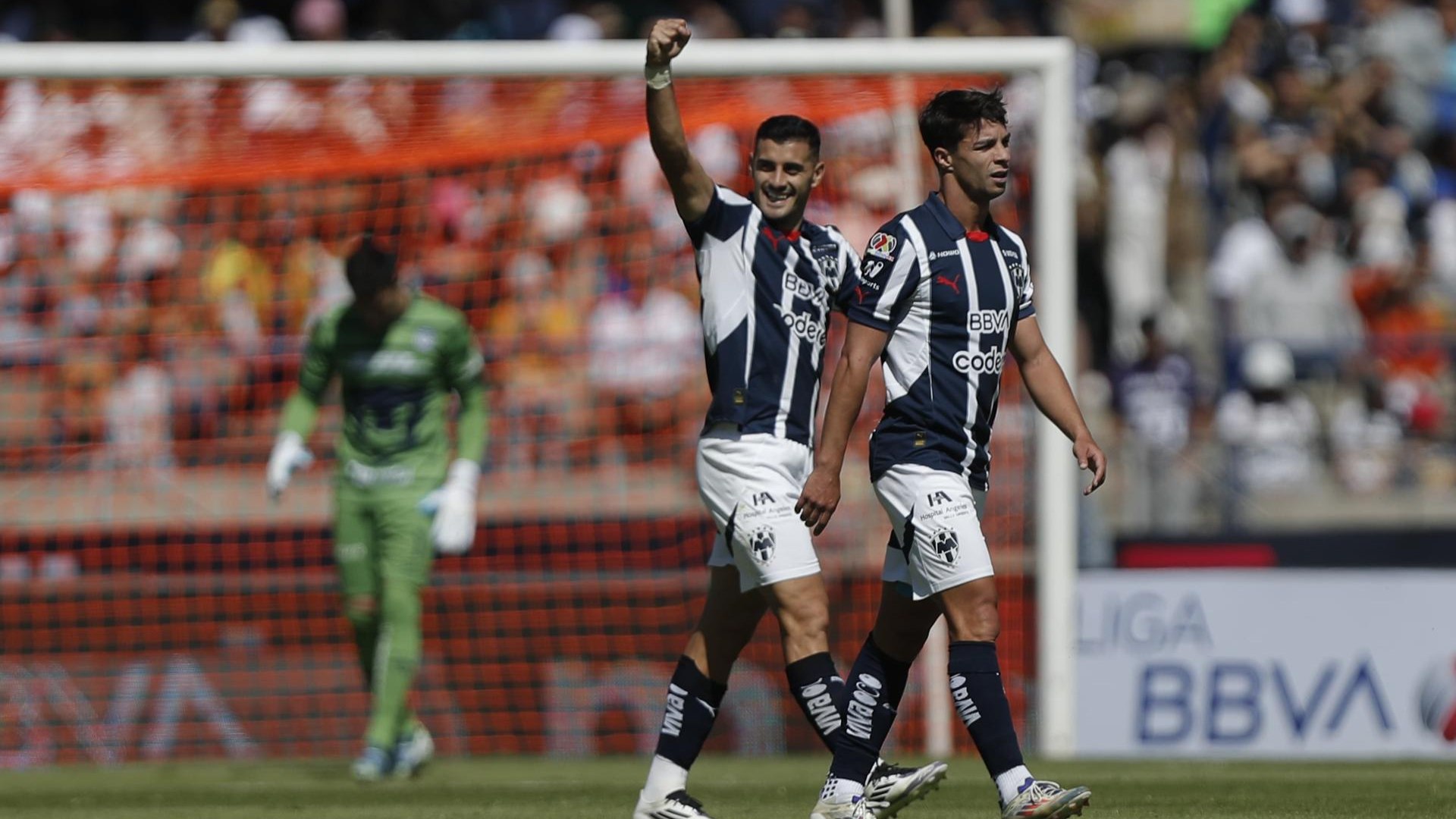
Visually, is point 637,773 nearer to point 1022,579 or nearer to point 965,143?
point 1022,579

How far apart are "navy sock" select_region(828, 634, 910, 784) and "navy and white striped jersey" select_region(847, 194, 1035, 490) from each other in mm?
621

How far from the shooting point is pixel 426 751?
32.8ft

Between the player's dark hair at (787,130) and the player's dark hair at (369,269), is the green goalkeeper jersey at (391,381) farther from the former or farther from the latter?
the player's dark hair at (787,130)

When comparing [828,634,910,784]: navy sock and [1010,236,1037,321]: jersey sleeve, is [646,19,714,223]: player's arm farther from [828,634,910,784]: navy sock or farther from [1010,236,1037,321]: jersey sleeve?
[828,634,910,784]: navy sock

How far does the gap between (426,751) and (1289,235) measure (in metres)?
8.33

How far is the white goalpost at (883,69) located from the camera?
35.6 feet

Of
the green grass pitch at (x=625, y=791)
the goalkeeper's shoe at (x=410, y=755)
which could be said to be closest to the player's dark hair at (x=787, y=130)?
the green grass pitch at (x=625, y=791)

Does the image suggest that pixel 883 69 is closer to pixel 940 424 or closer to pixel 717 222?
pixel 717 222

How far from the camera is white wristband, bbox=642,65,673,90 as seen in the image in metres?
6.89

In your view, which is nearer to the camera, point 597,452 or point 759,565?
point 759,565

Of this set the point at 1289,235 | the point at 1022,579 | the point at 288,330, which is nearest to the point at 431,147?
the point at 288,330

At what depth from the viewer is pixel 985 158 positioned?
6750 mm

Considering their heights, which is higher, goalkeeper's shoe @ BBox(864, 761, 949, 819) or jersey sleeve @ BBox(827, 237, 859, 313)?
jersey sleeve @ BBox(827, 237, 859, 313)

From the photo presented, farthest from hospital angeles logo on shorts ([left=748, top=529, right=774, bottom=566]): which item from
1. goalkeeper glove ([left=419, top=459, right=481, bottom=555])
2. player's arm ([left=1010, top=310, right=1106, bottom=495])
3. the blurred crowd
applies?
the blurred crowd
